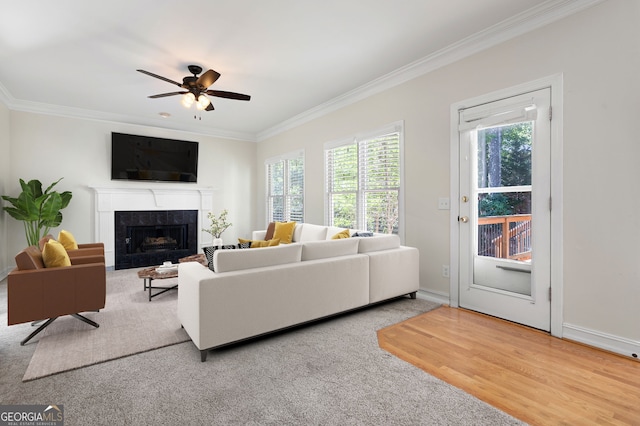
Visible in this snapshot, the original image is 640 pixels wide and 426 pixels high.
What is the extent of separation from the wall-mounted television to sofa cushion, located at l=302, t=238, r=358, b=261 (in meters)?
4.58

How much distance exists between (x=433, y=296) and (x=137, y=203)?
5.45 metres

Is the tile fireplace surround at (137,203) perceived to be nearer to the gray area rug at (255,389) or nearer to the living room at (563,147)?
the living room at (563,147)

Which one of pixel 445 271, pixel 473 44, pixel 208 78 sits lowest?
pixel 445 271

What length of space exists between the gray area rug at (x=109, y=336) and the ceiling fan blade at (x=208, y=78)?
2540 mm

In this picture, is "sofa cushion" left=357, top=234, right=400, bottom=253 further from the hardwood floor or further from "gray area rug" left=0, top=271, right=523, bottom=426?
"gray area rug" left=0, top=271, right=523, bottom=426

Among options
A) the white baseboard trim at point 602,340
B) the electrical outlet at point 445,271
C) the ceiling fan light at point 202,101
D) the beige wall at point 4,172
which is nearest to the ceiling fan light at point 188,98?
the ceiling fan light at point 202,101

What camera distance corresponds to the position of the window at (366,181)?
4.21 m

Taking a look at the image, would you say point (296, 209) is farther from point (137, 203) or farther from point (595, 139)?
point (595, 139)

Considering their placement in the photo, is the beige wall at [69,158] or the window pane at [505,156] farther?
the beige wall at [69,158]

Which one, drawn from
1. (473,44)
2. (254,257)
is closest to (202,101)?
(254,257)

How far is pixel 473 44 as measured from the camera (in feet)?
10.6

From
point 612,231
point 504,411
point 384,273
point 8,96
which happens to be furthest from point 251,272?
point 8,96

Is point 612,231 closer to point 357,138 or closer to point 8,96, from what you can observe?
point 357,138

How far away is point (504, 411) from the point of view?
1705 millimetres
